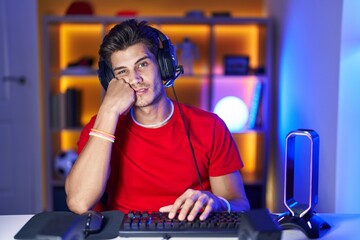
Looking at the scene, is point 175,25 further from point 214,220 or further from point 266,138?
point 214,220

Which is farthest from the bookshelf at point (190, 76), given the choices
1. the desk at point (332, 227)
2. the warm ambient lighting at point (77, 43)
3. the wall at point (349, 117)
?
the desk at point (332, 227)

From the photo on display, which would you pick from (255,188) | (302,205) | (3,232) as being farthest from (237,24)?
(3,232)

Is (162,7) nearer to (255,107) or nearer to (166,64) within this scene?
(255,107)

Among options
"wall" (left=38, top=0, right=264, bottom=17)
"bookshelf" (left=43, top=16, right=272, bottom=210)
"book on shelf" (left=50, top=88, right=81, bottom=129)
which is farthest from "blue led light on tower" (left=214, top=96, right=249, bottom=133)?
"book on shelf" (left=50, top=88, right=81, bottom=129)

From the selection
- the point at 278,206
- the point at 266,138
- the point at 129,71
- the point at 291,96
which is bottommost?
the point at 278,206

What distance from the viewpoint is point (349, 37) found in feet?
5.71

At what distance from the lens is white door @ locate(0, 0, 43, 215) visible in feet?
10.6

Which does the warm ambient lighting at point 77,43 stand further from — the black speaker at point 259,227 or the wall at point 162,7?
the black speaker at point 259,227

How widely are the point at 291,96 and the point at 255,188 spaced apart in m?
0.81

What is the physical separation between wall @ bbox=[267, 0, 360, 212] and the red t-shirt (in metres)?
0.58

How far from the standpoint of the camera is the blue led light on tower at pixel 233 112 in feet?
9.88

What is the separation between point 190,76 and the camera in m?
3.11

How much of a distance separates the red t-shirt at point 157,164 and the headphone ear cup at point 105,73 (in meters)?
0.15

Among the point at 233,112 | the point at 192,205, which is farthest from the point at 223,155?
the point at 233,112
